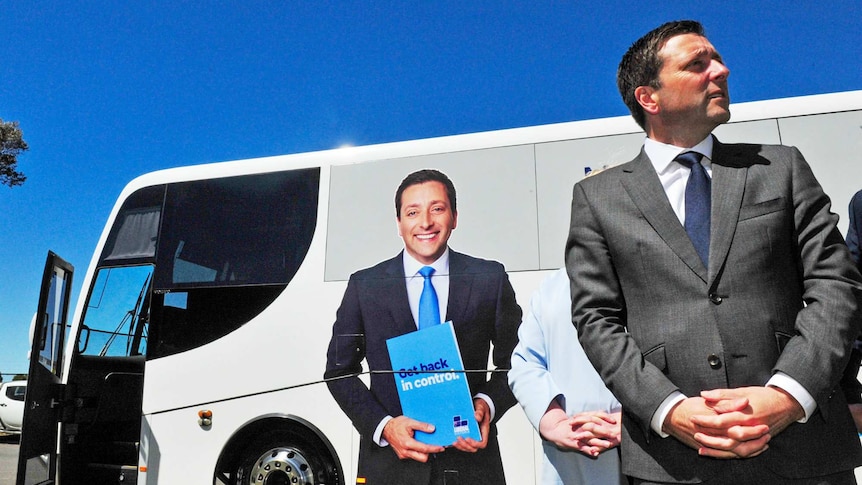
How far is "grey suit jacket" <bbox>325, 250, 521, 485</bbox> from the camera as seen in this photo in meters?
4.83

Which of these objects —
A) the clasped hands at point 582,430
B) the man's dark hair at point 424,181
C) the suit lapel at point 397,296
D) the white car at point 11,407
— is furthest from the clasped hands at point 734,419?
the white car at point 11,407

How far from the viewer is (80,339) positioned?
6.23m

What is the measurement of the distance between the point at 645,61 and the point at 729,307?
2.68ft

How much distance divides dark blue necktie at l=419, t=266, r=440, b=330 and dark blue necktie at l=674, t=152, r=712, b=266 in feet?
10.6

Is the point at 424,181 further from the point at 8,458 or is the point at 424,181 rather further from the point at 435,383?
the point at 8,458

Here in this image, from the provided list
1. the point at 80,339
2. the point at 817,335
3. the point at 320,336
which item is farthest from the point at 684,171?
the point at 80,339

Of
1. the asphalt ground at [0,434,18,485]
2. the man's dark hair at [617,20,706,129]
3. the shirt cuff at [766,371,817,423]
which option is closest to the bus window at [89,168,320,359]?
the man's dark hair at [617,20,706,129]

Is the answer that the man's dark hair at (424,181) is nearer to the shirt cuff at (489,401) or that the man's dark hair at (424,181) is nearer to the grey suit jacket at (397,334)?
the grey suit jacket at (397,334)

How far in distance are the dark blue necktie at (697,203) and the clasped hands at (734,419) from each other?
15.1 inches

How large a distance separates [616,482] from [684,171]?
→ 80.5 inches

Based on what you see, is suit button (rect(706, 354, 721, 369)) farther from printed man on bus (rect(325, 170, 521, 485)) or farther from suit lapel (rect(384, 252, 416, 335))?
suit lapel (rect(384, 252, 416, 335))

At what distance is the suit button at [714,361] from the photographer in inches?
67.7

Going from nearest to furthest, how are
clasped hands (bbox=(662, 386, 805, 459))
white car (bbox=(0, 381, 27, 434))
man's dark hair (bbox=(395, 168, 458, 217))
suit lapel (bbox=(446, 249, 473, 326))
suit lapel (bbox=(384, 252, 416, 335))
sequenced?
clasped hands (bbox=(662, 386, 805, 459)) → suit lapel (bbox=(446, 249, 473, 326)) → suit lapel (bbox=(384, 252, 416, 335)) → man's dark hair (bbox=(395, 168, 458, 217)) → white car (bbox=(0, 381, 27, 434))

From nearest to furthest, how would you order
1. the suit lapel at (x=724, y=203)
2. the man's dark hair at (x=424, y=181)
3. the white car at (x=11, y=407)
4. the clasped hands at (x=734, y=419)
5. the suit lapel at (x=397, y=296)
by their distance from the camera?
the clasped hands at (x=734, y=419), the suit lapel at (x=724, y=203), the suit lapel at (x=397, y=296), the man's dark hair at (x=424, y=181), the white car at (x=11, y=407)
